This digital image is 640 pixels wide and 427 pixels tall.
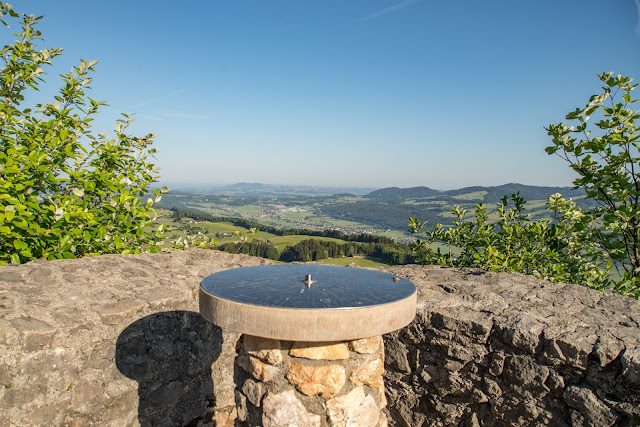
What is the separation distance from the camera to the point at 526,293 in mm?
3881

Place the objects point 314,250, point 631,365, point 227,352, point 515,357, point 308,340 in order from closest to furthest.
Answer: point 308,340 → point 631,365 → point 515,357 → point 227,352 → point 314,250

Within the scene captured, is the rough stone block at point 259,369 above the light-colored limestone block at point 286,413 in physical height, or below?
above

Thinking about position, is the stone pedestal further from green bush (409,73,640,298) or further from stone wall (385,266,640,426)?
green bush (409,73,640,298)

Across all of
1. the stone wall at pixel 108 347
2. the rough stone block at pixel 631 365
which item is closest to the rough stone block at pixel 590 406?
the rough stone block at pixel 631 365

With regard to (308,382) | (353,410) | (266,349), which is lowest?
(353,410)

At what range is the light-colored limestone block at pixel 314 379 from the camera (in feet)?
9.02

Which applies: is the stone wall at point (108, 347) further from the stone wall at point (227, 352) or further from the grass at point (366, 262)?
the grass at point (366, 262)

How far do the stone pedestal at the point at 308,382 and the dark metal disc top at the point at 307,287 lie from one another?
A: 0.39 metres

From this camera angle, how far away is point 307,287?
3.00 m

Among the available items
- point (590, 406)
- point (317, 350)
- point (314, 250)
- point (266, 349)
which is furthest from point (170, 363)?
A: point (314, 250)

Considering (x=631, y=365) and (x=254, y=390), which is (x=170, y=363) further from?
(x=631, y=365)

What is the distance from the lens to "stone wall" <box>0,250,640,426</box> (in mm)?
2803

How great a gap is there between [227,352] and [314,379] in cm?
171

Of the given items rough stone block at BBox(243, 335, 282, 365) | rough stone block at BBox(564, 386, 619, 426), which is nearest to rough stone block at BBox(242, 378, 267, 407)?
rough stone block at BBox(243, 335, 282, 365)
